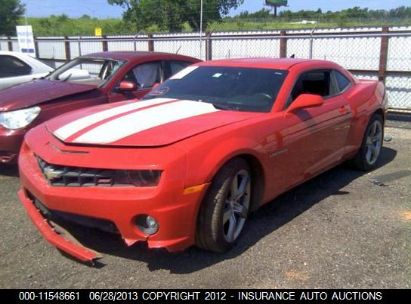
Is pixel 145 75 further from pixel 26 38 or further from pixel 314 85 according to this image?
pixel 26 38

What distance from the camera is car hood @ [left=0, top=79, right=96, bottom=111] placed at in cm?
584

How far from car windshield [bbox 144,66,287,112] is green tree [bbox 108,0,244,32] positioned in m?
35.2

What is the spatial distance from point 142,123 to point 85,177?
2.27ft

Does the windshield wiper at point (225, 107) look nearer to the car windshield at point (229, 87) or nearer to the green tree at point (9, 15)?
the car windshield at point (229, 87)

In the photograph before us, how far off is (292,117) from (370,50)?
9105mm

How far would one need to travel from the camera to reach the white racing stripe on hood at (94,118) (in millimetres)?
3828

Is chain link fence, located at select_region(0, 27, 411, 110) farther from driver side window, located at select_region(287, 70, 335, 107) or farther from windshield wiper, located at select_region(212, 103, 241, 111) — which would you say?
windshield wiper, located at select_region(212, 103, 241, 111)

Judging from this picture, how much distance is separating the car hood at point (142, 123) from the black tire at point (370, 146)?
Answer: 235 cm

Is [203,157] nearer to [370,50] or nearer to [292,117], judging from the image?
[292,117]

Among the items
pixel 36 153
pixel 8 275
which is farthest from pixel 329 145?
pixel 8 275

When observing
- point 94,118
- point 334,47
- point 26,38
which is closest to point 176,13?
point 26,38

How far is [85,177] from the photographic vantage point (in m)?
3.37

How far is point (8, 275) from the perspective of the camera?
3.45m

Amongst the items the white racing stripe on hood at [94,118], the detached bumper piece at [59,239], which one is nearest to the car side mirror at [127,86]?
the white racing stripe on hood at [94,118]
